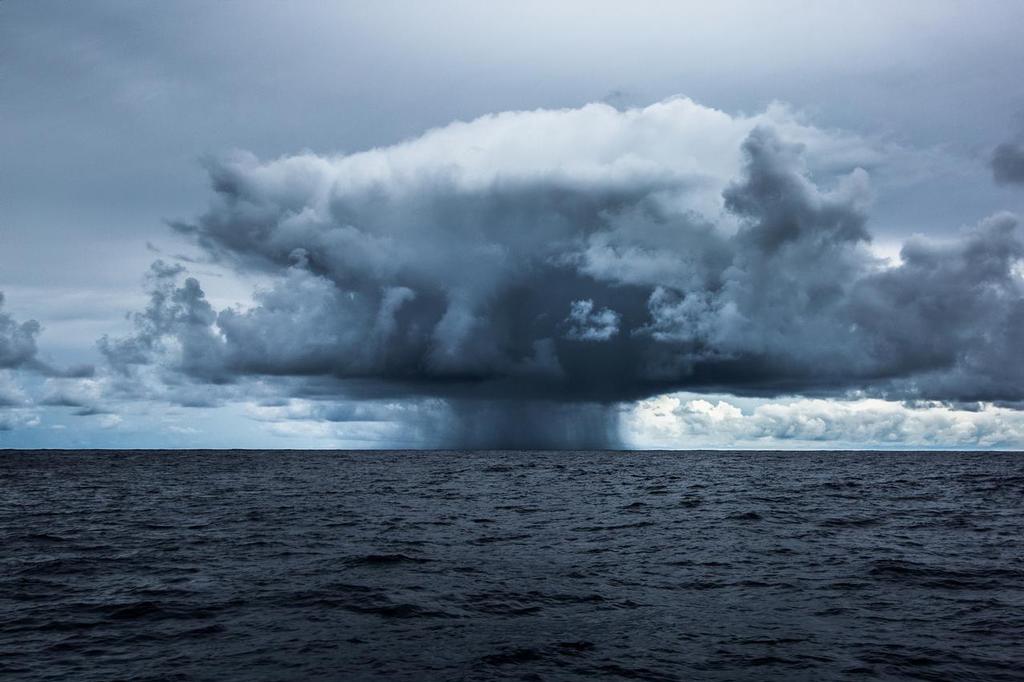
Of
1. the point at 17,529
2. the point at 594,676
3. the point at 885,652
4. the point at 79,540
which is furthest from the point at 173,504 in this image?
the point at 885,652

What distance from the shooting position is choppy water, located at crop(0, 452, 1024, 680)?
50.0ft

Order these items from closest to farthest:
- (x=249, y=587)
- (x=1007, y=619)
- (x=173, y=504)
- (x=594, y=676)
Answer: (x=594, y=676)
(x=1007, y=619)
(x=249, y=587)
(x=173, y=504)

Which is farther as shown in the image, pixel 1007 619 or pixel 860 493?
pixel 860 493

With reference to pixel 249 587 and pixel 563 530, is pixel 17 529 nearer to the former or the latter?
pixel 249 587

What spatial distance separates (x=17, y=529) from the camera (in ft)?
120

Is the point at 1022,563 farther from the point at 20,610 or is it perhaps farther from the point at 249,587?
the point at 20,610

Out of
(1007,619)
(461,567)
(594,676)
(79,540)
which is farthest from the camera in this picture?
(79,540)

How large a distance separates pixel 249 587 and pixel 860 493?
5476cm

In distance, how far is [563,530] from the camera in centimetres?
3534

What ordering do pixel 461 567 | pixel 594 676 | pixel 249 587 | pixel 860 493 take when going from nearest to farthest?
pixel 594 676
pixel 249 587
pixel 461 567
pixel 860 493

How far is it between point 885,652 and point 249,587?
17.9 meters

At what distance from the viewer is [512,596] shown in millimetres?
20984

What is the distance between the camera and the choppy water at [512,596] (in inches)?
600

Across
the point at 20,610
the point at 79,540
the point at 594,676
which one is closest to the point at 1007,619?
the point at 594,676
